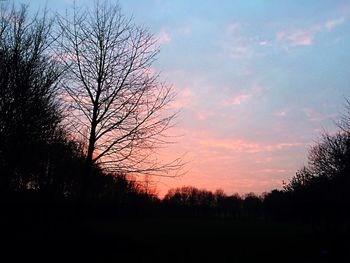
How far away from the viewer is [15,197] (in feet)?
51.2

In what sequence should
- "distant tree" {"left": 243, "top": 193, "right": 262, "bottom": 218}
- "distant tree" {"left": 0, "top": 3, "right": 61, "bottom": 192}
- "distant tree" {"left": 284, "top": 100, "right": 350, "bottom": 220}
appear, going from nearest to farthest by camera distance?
1. "distant tree" {"left": 0, "top": 3, "right": 61, "bottom": 192}
2. "distant tree" {"left": 284, "top": 100, "right": 350, "bottom": 220}
3. "distant tree" {"left": 243, "top": 193, "right": 262, "bottom": 218}

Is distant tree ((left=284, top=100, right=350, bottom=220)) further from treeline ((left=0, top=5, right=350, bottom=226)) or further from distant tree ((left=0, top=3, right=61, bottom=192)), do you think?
distant tree ((left=0, top=3, right=61, bottom=192))

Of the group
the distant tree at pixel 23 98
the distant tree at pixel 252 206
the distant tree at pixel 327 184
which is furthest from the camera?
the distant tree at pixel 252 206

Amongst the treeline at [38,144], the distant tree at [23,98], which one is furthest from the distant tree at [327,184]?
the distant tree at [23,98]

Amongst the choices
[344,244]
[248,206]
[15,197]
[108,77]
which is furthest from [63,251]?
[248,206]

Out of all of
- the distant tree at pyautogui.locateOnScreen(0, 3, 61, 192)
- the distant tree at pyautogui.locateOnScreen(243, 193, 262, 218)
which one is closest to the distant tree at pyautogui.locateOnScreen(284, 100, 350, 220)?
the distant tree at pyautogui.locateOnScreen(0, 3, 61, 192)

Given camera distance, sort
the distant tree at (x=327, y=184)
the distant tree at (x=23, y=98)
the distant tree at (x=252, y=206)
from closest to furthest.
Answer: the distant tree at (x=23, y=98) < the distant tree at (x=327, y=184) < the distant tree at (x=252, y=206)

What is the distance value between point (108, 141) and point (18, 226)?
4.68m

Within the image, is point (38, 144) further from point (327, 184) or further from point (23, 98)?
point (327, 184)

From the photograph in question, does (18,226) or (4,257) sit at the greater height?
(18,226)

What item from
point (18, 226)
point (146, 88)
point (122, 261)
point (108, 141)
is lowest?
point (122, 261)

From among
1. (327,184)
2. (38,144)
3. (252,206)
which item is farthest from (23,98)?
(252,206)

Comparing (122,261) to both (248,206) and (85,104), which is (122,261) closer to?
(85,104)

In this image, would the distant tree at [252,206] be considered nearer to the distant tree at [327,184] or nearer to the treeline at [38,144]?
the distant tree at [327,184]
